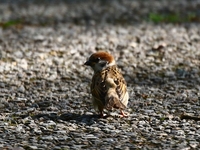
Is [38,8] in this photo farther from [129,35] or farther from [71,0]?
[129,35]

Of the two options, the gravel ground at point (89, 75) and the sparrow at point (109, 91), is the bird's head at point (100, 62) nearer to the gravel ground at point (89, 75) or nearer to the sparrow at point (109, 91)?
the sparrow at point (109, 91)

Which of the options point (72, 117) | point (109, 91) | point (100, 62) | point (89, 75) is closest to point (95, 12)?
point (89, 75)

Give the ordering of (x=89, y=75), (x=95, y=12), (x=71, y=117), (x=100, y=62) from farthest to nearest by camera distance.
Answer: (x=95, y=12), (x=89, y=75), (x=100, y=62), (x=71, y=117)

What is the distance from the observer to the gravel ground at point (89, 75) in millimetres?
6277

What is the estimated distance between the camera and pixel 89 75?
945 centimetres

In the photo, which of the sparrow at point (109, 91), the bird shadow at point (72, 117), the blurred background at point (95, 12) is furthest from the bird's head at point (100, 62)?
the blurred background at point (95, 12)

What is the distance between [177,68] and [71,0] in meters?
6.81

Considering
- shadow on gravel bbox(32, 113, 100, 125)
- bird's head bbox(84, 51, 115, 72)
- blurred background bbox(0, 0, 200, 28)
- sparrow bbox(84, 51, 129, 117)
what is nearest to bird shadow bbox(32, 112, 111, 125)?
shadow on gravel bbox(32, 113, 100, 125)

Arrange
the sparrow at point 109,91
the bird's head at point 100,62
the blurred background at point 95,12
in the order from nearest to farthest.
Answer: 1. the sparrow at point 109,91
2. the bird's head at point 100,62
3. the blurred background at point 95,12

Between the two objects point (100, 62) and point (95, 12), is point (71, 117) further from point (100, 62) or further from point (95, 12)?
point (95, 12)

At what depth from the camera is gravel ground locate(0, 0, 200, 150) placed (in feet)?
20.6

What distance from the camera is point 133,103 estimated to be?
25.7ft

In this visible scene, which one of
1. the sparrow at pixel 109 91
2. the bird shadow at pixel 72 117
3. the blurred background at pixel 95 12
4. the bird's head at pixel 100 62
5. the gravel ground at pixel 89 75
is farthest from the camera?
the blurred background at pixel 95 12

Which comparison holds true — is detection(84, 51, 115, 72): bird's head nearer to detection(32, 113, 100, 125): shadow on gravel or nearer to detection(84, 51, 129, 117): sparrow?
detection(84, 51, 129, 117): sparrow
